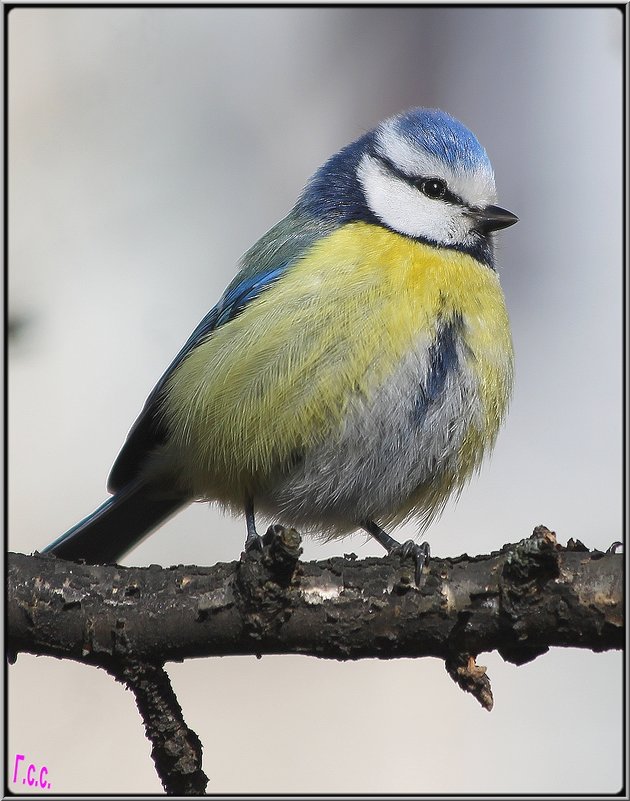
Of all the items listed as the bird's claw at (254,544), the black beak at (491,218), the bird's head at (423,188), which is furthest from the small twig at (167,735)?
the black beak at (491,218)

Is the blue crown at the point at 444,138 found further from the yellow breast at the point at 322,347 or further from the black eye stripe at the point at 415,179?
the yellow breast at the point at 322,347

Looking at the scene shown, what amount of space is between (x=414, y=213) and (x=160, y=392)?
4.27 ft

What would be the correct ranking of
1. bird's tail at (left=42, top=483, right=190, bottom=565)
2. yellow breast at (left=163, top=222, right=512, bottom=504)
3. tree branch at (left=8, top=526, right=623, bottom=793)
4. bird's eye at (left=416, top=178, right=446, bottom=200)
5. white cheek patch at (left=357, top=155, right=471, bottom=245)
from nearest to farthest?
tree branch at (left=8, top=526, right=623, bottom=793) → yellow breast at (left=163, top=222, right=512, bottom=504) → white cheek patch at (left=357, top=155, right=471, bottom=245) → bird's eye at (left=416, top=178, right=446, bottom=200) → bird's tail at (left=42, top=483, right=190, bottom=565)

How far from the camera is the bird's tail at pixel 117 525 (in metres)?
3.70

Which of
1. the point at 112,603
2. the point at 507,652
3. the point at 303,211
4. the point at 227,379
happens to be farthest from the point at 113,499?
the point at 507,652

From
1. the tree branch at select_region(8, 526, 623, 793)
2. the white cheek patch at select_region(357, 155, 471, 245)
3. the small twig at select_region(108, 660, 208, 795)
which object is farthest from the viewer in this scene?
the white cheek patch at select_region(357, 155, 471, 245)

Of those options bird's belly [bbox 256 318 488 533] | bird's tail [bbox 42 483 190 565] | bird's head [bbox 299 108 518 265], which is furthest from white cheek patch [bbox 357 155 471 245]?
bird's tail [bbox 42 483 190 565]

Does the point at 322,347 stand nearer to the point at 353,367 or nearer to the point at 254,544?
the point at 353,367

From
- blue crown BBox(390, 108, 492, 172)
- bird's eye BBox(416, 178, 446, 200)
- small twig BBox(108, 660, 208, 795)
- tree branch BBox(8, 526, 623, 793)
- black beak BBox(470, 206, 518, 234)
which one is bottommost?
small twig BBox(108, 660, 208, 795)

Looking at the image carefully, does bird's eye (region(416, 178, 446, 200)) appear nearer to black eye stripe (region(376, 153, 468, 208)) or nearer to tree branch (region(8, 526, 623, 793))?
black eye stripe (region(376, 153, 468, 208))

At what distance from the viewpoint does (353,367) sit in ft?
9.58

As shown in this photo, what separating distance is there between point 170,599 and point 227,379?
0.91 meters

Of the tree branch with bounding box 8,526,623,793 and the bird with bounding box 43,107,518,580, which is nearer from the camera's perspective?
the tree branch with bounding box 8,526,623,793

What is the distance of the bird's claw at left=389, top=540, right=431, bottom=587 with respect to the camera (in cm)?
250
